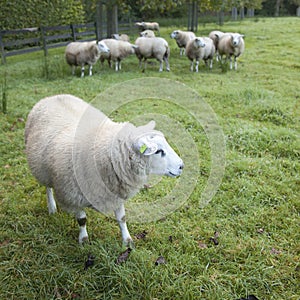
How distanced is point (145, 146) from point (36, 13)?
15.0m

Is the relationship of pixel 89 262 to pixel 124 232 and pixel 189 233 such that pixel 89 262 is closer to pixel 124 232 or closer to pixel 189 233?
pixel 124 232

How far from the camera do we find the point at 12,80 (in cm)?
844

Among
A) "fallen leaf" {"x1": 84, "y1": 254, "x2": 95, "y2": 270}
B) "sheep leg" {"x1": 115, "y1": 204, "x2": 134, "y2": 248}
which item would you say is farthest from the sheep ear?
"fallen leaf" {"x1": 84, "y1": 254, "x2": 95, "y2": 270}

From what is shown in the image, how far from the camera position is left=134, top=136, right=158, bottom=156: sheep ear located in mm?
2048

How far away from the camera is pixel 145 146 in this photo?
2.05 m

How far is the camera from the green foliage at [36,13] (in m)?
13.5

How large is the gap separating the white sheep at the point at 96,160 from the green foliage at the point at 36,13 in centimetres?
1305

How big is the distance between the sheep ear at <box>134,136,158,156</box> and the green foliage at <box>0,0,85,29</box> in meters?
13.8

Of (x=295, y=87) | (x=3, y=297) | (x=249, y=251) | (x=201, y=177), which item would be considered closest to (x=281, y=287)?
(x=249, y=251)

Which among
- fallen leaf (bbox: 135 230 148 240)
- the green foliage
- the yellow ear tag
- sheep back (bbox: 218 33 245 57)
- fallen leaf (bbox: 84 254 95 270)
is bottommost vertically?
fallen leaf (bbox: 135 230 148 240)

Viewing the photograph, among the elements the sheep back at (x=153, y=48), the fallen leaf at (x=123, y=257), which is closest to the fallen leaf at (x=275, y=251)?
the fallen leaf at (x=123, y=257)

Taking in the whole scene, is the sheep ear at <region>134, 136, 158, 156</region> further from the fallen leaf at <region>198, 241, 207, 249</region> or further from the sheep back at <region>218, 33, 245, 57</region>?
the sheep back at <region>218, 33, 245, 57</region>

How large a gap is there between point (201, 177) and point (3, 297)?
2418 millimetres

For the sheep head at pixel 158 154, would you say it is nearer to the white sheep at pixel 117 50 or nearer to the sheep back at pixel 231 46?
the white sheep at pixel 117 50
